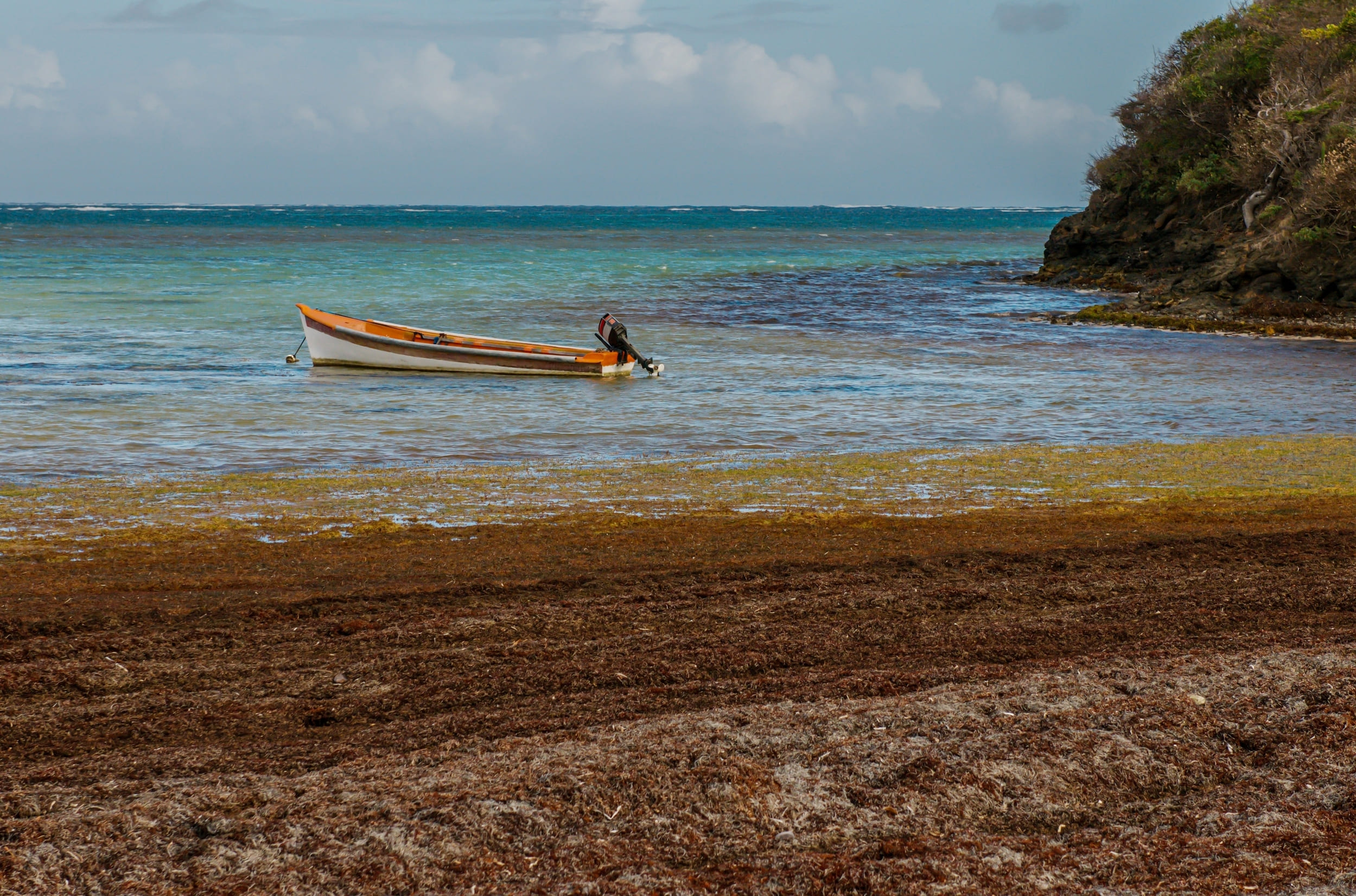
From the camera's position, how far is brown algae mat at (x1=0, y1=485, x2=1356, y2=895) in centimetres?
411

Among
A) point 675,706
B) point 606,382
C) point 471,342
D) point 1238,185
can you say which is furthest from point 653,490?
point 1238,185

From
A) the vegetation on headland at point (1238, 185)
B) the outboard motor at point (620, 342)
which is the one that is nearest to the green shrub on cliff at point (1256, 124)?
the vegetation on headland at point (1238, 185)

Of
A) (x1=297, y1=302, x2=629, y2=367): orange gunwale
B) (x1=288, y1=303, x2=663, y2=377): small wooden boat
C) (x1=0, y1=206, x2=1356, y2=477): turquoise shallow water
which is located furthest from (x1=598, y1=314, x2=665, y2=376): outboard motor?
(x1=0, y1=206, x2=1356, y2=477): turquoise shallow water

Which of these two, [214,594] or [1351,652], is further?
[214,594]

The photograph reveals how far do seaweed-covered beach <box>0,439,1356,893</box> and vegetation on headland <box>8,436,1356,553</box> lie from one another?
0.31 metres

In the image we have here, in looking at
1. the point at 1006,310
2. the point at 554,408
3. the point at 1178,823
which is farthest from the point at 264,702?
the point at 1006,310

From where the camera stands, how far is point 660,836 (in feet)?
14.2

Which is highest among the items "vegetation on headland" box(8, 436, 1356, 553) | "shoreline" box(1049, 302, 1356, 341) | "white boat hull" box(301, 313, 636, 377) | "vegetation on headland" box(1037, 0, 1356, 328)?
"vegetation on headland" box(1037, 0, 1356, 328)

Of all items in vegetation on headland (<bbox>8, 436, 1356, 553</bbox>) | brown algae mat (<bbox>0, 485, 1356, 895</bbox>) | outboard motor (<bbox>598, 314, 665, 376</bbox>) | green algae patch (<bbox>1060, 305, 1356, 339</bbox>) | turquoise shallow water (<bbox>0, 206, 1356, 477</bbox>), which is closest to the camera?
brown algae mat (<bbox>0, 485, 1356, 895</bbox>)

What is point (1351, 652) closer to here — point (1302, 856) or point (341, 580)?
point (1302, 856)

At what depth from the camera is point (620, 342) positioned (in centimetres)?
2220

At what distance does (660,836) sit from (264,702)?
7.89 feet

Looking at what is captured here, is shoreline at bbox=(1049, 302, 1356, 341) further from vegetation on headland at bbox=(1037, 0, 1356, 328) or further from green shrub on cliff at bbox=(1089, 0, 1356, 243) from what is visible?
green shrub on cliff at bbox=(1089, 0, 1356, 243)

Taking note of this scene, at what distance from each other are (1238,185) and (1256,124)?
3.15 meters
